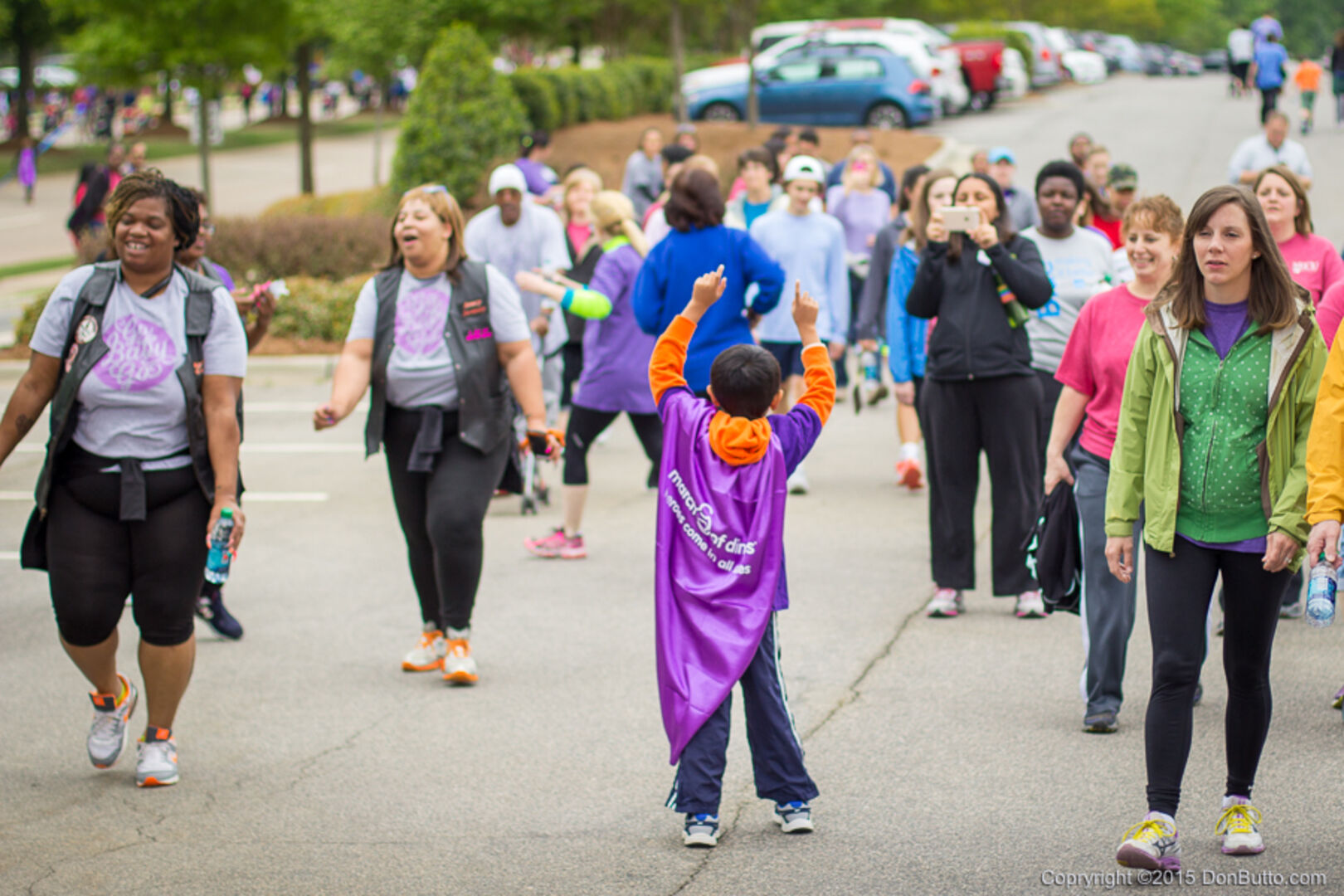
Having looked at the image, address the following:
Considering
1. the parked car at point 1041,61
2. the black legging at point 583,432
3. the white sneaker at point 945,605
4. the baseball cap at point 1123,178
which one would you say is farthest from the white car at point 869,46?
the white sneaker at point 945,605

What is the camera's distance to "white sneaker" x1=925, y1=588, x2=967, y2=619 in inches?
282

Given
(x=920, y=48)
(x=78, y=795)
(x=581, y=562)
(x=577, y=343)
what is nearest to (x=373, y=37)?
(x=920, y=48)

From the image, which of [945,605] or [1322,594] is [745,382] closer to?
[1322,594]

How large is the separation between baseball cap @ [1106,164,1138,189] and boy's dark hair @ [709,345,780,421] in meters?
6.09

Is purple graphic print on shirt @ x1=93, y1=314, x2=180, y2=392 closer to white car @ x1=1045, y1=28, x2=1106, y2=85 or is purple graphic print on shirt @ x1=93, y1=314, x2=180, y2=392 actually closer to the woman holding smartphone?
the woman holding smartphone

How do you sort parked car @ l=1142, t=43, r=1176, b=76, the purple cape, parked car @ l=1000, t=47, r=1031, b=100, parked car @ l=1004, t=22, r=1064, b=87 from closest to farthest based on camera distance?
1. the purple cape
2. parked car @ l=1000, t=47, r=1031, b=100
3. parked car @ l=1004, t=22, r=1064, b=87
4. parked car @ l=1142, t=43, r=1176, b=76

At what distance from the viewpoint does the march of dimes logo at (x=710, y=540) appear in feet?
14.8

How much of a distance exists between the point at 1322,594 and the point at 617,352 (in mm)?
4849

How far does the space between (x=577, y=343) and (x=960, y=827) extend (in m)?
6.24

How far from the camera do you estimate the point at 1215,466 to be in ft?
13.7

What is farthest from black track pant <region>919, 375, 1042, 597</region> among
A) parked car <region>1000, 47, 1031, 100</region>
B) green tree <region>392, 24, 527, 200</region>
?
parked car <region>1000, 47, 1031, 100</region>

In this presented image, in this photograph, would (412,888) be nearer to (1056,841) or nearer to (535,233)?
(1056,841)

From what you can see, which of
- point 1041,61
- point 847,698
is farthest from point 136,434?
point 1041,61

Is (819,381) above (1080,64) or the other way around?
the other way around
